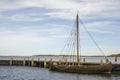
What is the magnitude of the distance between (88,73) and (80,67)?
2154 mm

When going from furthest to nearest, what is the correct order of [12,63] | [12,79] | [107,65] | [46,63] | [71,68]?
[12,63] < [46,63] < [71,68] < [107,65] < [12,79]

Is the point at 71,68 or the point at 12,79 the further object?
the point at 71,68

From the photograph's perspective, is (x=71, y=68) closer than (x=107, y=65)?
No

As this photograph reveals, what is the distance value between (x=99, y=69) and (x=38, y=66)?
29329 mm

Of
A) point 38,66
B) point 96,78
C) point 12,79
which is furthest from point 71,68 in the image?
point 38,66

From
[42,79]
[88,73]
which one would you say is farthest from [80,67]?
[42,79]

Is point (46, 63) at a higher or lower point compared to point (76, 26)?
lower

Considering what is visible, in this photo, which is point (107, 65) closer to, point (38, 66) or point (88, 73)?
point (88, 73)

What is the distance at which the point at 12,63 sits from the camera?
3346 inches

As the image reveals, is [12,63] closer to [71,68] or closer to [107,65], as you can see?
[71,68]

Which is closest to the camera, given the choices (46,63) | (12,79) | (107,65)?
(12,79)

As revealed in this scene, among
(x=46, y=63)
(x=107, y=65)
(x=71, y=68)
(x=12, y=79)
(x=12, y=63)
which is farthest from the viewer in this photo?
(x=12, y=63)

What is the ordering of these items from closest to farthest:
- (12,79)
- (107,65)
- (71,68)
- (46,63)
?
(12,79) < (107,65) < (71,68) < (46,63)

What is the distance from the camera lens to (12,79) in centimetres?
4706
